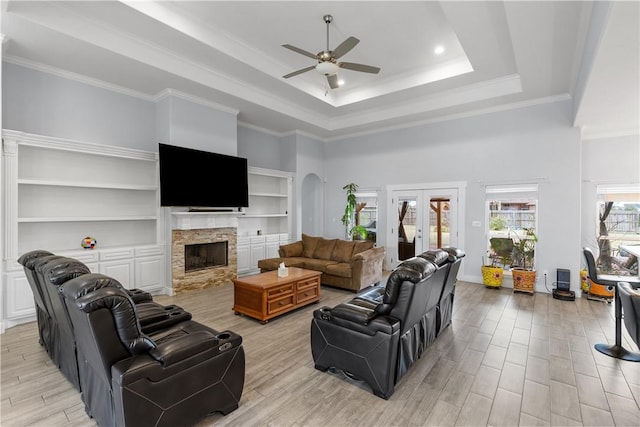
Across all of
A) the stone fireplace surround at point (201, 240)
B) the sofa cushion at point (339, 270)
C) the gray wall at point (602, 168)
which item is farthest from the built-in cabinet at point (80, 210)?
the gray wall at point (602, 168)

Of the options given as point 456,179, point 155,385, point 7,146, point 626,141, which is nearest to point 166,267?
point 7,146

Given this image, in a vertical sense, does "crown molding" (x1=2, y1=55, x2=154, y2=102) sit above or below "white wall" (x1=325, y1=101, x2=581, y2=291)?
above

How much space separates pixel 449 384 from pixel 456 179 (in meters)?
4.87

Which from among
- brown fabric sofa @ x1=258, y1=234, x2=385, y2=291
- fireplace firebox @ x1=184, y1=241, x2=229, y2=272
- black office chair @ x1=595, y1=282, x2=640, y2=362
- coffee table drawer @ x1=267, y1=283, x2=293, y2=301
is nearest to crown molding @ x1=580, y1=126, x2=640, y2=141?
black office chair @ x1=595, y1=282, x2=640, y2=362

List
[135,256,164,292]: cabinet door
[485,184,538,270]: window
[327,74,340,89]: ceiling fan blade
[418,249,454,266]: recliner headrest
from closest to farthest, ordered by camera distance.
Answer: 1. [418,249,454,266]: recliner headrest
2. [327,74,340,89]: ceiling fan blade
3. [135,256,164,292]: cabinet door
4. [485,184,538,270]: window

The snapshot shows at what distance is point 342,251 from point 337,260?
21cm

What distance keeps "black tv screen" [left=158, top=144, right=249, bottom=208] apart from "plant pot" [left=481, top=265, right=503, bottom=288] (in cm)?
497

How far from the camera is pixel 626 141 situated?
5676mm

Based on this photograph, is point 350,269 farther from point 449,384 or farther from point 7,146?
point 7,146

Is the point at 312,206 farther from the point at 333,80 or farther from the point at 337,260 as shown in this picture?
the point at 333,80

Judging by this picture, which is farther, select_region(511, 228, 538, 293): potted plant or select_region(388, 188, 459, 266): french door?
select_region(388, 188, 459, 266): french door

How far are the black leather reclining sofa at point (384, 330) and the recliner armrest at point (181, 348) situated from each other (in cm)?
105

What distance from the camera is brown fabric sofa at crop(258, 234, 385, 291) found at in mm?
5520

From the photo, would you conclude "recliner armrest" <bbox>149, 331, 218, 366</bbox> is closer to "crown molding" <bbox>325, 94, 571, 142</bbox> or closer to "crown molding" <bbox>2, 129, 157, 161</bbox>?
"crown molding" <bbox>2, 129, 157, 161</bbox>
